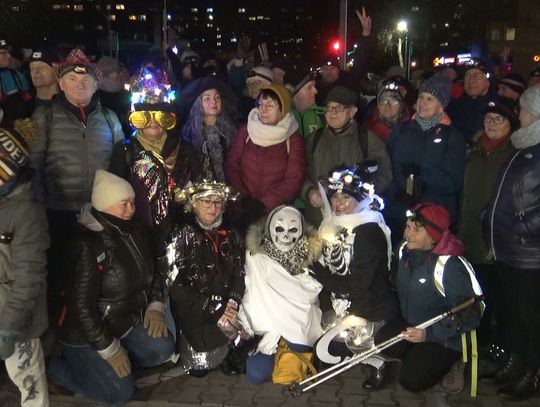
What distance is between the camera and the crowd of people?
4258 mm

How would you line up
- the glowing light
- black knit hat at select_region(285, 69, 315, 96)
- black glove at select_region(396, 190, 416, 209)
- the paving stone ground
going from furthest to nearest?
the glowing light → black knit hat at select_region(285, 69, 315, 96) → black glove at select_region(396, 190, 416, 209) → the paving stone ground

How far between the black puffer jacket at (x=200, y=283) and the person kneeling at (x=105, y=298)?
0.21m

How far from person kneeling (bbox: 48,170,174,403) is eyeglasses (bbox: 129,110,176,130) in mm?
693

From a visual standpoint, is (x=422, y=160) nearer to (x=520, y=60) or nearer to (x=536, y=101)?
(x=536, y=101)

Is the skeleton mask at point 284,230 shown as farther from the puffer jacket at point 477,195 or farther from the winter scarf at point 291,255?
the puffer jacket at point 477,195

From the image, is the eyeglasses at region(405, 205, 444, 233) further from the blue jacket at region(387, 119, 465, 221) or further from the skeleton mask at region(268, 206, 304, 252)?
the skeleton mask at region(268, 206, 304, 252)

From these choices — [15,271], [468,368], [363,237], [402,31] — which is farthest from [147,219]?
[402,31]

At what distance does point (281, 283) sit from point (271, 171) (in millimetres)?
1185

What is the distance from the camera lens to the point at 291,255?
4.81 m

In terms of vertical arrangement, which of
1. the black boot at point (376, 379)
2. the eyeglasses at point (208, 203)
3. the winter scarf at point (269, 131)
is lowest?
the black boot at point (376, 379)

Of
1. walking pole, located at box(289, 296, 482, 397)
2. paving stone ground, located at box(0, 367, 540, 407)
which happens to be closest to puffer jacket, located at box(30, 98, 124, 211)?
paving stone ground, located at box(0, 367, 540, 407)

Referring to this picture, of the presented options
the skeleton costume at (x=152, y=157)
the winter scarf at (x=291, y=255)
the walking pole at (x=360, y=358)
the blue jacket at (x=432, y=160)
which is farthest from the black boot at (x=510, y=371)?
the skeleton costume at (x=152, y=157)

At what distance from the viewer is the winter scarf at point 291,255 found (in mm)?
4787

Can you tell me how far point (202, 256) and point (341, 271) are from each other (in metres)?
1.18
